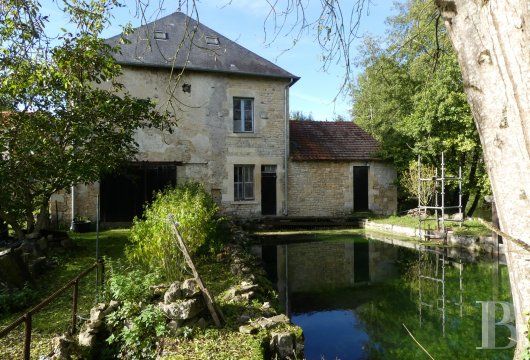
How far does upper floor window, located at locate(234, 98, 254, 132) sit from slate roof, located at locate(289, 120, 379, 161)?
2.10 m

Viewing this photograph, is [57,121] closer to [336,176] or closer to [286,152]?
[286,152]

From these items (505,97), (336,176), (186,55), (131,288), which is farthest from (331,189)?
(505,97)

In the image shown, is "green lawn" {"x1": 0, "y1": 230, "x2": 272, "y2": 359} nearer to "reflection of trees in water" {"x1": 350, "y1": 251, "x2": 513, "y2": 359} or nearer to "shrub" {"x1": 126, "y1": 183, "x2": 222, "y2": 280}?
"shrub" {"x1": 126, "y1": 183, "x2": 222, "y2": 280}

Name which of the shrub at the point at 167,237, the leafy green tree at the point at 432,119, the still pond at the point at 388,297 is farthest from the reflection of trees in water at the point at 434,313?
the leafy green tree at the point at 432,119

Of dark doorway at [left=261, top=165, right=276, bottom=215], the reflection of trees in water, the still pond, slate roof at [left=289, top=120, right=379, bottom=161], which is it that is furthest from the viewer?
slate roof at [left=289, top=120, right=379, bottom=161]

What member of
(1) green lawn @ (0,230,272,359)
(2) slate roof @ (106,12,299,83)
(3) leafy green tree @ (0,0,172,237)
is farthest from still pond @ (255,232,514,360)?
(2) slate roof @ (106,12,299,83)

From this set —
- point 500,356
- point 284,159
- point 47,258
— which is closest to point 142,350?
point 500,356

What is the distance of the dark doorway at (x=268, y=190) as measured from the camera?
674 inches

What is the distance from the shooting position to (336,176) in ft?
57.7

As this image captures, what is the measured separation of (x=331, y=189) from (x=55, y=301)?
1305 cm

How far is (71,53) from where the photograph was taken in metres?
7.38

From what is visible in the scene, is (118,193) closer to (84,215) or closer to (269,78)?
(84,215)

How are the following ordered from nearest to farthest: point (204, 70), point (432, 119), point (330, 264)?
point (330, 264) < point (204, 70) < point (432, 119)

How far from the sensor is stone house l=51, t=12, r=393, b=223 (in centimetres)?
1528
